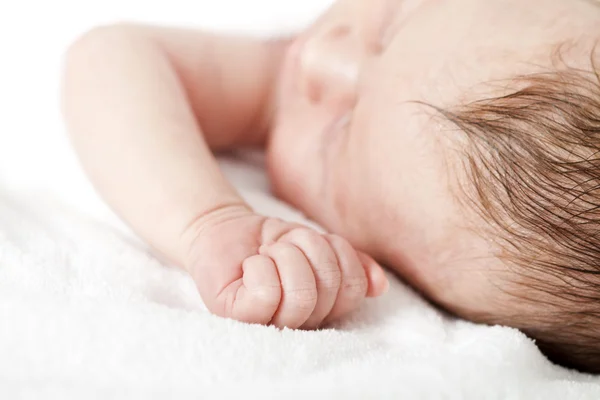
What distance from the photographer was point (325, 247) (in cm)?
64

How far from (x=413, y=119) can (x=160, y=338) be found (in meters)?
0.34

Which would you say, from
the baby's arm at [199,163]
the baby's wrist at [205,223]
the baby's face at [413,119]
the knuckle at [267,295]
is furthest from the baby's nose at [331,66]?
the knuckle at [267,295]

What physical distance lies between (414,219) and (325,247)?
118 mm

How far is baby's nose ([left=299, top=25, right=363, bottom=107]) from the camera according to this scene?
2.75 feet

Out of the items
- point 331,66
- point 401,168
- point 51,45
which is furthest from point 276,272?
point 51,45

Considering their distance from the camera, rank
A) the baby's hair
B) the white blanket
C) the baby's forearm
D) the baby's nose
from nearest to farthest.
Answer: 1. the white blanket
2. the baby's hair
3. the baby's forearm
4. the baby's nose

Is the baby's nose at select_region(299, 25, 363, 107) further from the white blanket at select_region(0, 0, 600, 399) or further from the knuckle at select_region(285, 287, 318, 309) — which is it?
the knuckle at select_region(285, 287, 318, 309)

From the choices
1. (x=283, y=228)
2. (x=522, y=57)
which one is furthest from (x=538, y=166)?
(x=283, y=228)

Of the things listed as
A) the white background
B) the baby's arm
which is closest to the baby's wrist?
the baby's arm

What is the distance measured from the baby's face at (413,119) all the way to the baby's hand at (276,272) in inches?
3.4

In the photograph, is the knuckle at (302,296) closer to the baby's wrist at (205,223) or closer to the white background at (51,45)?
the baby's wrist at (205,223)

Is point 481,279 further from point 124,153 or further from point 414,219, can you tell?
point 124,153

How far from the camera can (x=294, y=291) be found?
1.94 ft

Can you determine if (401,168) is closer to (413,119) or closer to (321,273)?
(413,119)
